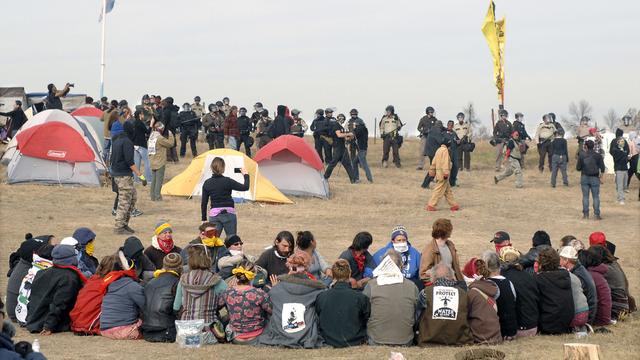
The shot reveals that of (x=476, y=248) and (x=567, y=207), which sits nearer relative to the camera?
(x=476, y=248)

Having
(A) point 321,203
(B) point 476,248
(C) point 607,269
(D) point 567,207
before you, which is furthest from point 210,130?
(C) point 607,269

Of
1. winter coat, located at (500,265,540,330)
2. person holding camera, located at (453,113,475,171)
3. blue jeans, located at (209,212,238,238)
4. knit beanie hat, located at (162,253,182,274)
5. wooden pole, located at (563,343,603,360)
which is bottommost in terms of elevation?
wooden pole, located at (563,343,603,360)

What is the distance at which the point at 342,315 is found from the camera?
1053 cm

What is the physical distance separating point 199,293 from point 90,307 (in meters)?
1.27

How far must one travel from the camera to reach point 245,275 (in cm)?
1083

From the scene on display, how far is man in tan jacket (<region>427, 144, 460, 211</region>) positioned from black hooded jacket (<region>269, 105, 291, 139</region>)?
657 centimetres

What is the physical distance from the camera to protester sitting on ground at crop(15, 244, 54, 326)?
37.3 ft

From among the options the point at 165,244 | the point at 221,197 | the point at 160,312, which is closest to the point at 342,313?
the point at 160,312

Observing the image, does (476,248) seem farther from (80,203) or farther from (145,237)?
(80,203)

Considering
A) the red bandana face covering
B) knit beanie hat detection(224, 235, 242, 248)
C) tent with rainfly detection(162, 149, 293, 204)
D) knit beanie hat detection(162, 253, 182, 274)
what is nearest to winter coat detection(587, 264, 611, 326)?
knit beanie hat detection(224, 235, 242, 248)

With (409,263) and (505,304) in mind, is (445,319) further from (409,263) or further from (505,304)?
(409,263)

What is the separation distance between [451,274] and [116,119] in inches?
466

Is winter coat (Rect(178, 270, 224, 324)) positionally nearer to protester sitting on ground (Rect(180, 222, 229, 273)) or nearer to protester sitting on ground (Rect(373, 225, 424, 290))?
protester sitting on ground (Rect(180, 222, 229, 273))

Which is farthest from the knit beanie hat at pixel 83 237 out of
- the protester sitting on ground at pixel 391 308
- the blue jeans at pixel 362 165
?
the blue jeans at pixel 362 165
